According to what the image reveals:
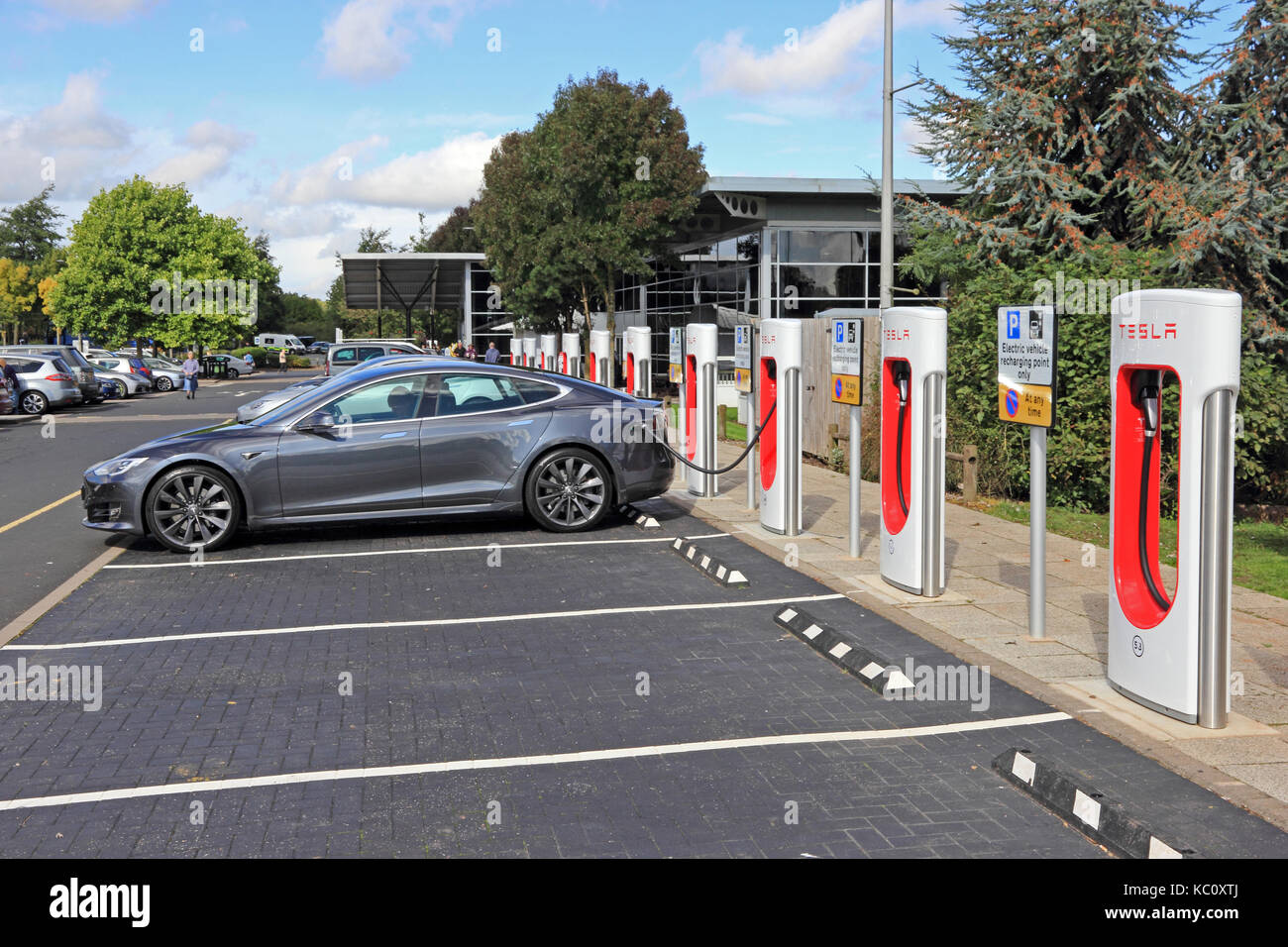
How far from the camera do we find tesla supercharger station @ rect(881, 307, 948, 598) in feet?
27.3

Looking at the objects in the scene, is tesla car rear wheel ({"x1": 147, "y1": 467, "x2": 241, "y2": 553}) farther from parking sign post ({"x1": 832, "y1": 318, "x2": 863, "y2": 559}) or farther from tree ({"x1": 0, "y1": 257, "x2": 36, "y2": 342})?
tree ({"x1": 0, "y1": 257, "x2": 36, "y2": 342})

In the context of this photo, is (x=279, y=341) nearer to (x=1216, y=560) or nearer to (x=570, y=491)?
(x=570, y=491)

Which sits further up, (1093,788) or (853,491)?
(853,491)

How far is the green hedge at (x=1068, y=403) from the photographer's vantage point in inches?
520

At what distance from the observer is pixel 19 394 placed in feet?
108

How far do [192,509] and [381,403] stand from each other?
1.81 meters

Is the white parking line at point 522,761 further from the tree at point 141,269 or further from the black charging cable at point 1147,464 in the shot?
the tree at point 141,269

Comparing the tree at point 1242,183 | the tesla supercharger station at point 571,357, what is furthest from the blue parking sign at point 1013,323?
the tesla supercharger station at point 571,357

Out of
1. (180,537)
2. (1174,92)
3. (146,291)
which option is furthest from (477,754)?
(146,291)

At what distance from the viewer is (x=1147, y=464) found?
6.04 metres

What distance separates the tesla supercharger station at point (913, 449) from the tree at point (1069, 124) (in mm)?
10339

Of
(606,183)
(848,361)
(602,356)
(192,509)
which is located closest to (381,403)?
(192,509)
